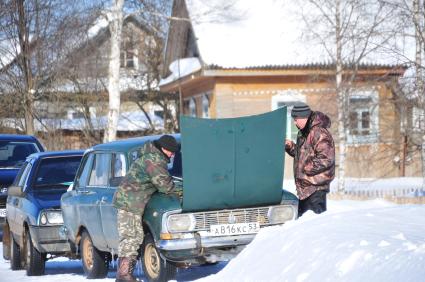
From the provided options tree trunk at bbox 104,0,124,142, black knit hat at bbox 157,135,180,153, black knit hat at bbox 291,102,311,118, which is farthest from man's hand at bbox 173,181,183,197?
tree trunk at bbox 104,0,124,142

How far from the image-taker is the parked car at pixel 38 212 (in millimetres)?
12531

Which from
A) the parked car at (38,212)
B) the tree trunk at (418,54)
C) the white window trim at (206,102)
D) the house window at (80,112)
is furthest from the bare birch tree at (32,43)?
the parked car at (38,212)

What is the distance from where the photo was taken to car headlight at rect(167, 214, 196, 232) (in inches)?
378

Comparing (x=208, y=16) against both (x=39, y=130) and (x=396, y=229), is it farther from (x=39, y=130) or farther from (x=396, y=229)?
(x=396, y=229)

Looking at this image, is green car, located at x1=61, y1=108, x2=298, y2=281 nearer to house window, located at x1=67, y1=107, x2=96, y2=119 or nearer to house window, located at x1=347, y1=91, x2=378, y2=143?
house window, located at x1=347, y1=91, x2=378, y2=143

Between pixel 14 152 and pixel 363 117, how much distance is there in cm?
1223

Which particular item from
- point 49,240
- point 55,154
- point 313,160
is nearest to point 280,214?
point 313,160

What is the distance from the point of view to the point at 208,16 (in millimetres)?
32125

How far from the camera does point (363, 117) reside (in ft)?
91.6

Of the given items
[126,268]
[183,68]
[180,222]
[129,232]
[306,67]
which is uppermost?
[183,68]

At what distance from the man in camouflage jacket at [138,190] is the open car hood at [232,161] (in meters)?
0.29

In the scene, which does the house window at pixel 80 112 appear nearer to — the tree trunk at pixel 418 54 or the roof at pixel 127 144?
the tree trunk at pixel 418 54

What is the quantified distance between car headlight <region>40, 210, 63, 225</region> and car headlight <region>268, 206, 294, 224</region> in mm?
3637

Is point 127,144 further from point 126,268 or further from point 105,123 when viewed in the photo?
point 105,123
